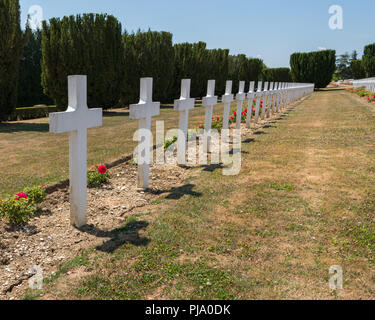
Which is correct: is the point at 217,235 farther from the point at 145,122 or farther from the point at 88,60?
the point at 88,60

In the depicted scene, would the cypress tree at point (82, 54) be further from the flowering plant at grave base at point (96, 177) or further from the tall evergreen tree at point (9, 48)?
the flowering plant at grave base at point (96, 177)

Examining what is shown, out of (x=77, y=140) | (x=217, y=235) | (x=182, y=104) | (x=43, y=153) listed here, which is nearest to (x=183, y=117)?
(x=182, y=104)

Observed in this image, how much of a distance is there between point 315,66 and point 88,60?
38.9 m

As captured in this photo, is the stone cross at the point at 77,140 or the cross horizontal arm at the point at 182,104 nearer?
the stone cross at the point at 77,140

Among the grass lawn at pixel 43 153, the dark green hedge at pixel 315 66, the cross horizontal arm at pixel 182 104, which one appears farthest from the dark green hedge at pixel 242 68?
the cross horizontal arm at pixel 182 104

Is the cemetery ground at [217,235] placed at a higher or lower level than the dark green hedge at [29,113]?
lower

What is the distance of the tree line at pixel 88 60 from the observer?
540 inches

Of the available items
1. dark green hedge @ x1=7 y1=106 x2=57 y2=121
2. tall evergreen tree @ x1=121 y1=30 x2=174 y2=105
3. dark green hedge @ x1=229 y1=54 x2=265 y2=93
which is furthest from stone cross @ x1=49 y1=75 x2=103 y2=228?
dark green hedge @ x1=229 y1=54 x2=265 y2=93

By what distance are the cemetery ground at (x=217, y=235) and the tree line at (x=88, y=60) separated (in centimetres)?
934

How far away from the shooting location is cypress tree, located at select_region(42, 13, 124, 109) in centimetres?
1639

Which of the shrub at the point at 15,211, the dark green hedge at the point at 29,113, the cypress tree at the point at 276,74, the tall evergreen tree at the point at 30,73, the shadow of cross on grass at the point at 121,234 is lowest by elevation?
the shadow of cross on grass at the point at 121,234
